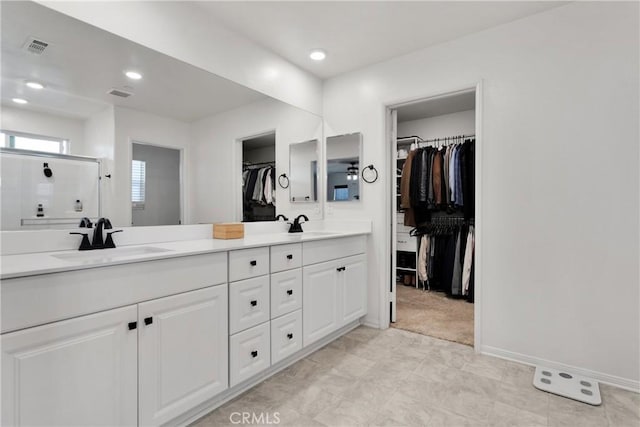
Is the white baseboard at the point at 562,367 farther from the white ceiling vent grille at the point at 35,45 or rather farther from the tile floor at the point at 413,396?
the white ceiling vent grille at the point at 35,45

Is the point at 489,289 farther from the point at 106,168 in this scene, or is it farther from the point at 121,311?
the point at 106,168

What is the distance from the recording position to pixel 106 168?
1.80 metres

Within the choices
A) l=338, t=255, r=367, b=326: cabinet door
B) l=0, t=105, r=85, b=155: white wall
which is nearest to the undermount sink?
l=0, t=105, r=85, b=155: white wall

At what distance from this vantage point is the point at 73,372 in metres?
1.19

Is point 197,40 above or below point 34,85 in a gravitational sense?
above

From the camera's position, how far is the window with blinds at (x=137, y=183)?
1.91m

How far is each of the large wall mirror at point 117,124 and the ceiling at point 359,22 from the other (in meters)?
0.43

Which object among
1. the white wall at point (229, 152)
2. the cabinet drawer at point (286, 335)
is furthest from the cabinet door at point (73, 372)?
the white wall at point (229, 152)

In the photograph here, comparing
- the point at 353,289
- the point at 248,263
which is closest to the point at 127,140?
the point at 248,263

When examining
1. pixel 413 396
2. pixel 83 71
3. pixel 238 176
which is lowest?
pixel 413 396

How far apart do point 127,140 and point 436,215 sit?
3.67 metres

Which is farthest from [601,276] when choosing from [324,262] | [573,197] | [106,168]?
[106,168]

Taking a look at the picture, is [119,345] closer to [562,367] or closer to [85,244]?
[85,244]

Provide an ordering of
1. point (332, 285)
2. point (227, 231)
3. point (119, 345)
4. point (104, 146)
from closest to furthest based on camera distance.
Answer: point (119, 345) → point (104, 146) → point (227, 231) → point (332, 285)
